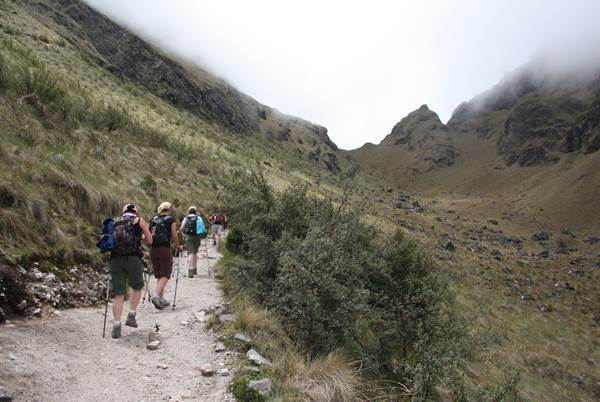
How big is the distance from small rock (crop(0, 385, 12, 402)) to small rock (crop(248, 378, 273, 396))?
2.52 meters

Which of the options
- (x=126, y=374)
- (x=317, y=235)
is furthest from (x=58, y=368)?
(x=317, y=235)

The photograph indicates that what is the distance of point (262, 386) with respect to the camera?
5152 mm

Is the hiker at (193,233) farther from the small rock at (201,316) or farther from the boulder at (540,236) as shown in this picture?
the boulder at (540,236)

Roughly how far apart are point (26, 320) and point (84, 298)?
1.62 m

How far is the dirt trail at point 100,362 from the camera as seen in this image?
14.5ft

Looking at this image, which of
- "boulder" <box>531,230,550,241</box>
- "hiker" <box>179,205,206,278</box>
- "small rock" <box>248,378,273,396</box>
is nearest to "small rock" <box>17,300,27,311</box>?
"small rock" <box>248,378,273,396</box>

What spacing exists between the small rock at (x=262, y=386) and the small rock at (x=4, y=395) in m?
2.52

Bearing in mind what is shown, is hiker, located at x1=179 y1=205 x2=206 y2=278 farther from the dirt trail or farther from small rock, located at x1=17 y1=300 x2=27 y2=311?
small rock, located at x1=17 y1=300 x2=27 y2=311

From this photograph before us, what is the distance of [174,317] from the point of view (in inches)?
310

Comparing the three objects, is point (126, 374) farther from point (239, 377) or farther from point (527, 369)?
point (527, 369)

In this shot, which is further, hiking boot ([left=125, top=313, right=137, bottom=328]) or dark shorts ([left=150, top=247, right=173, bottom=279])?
dark shorts ([left=150, top=247, right=173, bottom=279])

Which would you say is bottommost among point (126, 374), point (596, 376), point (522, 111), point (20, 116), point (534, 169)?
point (596, 376)

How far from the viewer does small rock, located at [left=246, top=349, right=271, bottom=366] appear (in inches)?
231

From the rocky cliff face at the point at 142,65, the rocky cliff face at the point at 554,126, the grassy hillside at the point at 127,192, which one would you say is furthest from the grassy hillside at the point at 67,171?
the rocky cliff face at the point at 554,126
